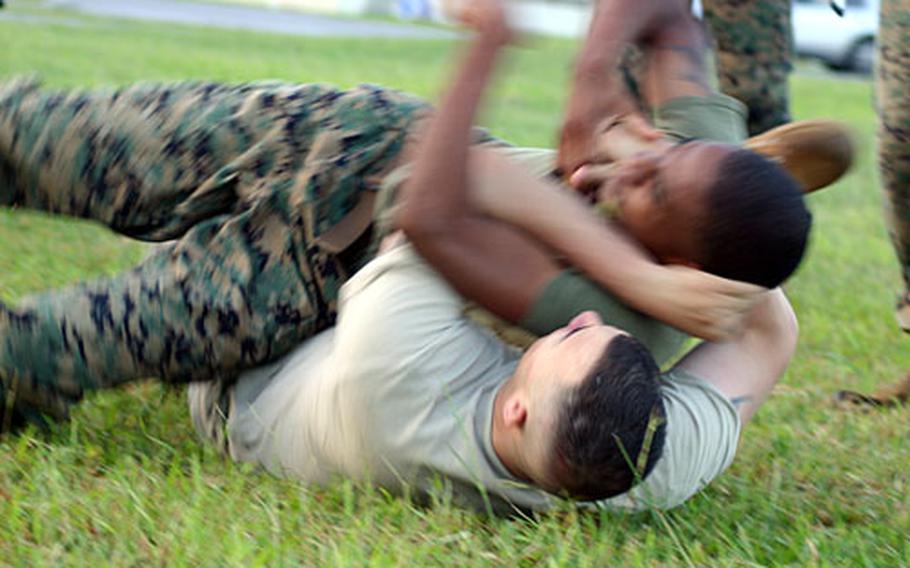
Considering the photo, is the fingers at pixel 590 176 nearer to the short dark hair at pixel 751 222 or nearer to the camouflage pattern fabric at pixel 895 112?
the short dark hair at pixel 751 222

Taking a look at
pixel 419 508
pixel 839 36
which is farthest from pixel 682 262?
pixel 839 36

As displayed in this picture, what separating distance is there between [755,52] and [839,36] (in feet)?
69.7

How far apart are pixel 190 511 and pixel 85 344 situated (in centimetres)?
57

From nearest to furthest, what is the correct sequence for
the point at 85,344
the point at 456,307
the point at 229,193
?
1. the point at 456,307
2. the point at 85,344
3. the point at 229,193

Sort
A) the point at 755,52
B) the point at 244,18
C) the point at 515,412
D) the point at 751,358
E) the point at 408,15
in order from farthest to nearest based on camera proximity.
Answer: the point at 408,15 → the point at 244,18 → the point at 755,52 → the point at 751,358 → the point at 515,412

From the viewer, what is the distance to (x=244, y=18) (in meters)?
22.0

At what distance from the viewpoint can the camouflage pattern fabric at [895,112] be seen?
3885 mm

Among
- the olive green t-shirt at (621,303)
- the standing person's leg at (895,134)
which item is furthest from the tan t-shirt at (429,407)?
the standing person's leg at (895,134)

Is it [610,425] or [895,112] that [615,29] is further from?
[610,425]

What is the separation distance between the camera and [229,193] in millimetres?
3311

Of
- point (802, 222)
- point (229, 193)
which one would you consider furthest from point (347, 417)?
point (802, 222)

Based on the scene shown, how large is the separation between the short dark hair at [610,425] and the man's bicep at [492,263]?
297mm

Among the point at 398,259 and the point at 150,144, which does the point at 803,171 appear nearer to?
the point at 398,259

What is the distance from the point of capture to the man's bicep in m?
2.81
